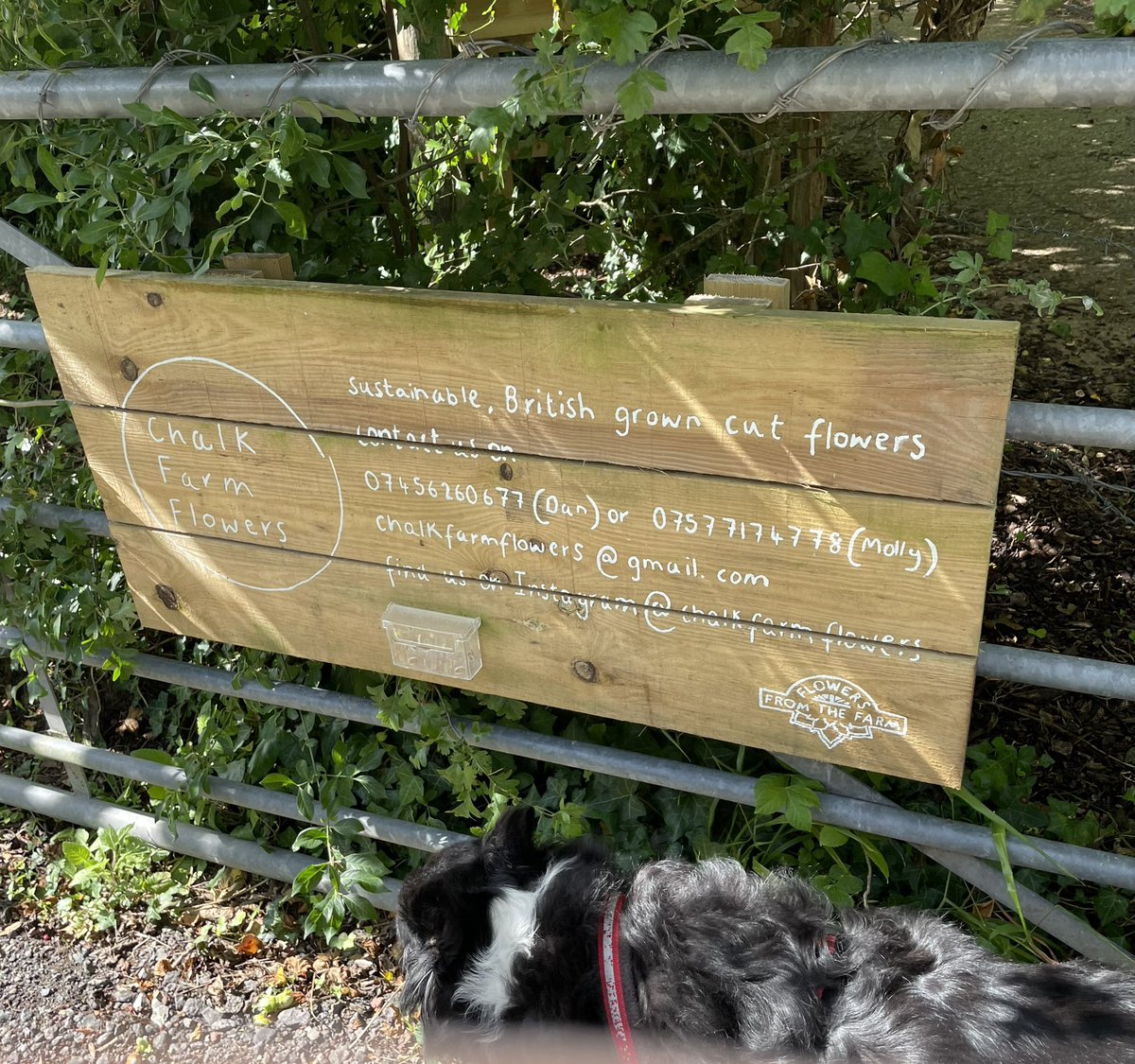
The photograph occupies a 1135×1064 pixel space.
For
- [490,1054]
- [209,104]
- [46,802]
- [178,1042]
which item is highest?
[209,104]

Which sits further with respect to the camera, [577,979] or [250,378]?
[250,378]

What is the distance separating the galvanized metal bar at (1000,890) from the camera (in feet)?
6.80

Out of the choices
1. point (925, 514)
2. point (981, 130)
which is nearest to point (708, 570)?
point (925, 514)

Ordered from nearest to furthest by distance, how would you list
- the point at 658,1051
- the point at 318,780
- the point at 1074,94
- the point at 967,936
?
the point at 1074,94 < the point at 658,1051 < the point at 967,936 < the point at 318,780

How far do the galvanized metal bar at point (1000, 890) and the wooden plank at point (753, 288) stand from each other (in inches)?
36.8

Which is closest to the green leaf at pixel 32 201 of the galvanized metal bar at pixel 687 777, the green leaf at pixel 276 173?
the green leaf at pixel 276 173

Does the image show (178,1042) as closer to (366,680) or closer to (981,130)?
(366,680)

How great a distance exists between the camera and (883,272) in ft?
7.82

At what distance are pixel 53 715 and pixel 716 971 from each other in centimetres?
217

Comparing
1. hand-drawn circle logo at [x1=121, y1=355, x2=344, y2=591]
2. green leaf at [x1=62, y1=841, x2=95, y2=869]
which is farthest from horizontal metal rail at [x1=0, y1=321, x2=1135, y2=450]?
green leaf at [x1=62, y1=841, x2=95, y2=869]

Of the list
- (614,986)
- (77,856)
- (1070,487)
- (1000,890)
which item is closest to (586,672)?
(614,986)

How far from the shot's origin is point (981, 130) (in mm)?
7672

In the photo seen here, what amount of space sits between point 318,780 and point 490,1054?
1119 millimetres

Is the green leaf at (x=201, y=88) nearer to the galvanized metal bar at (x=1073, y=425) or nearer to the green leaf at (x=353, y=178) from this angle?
the green leaf at (x=353, y=178)
